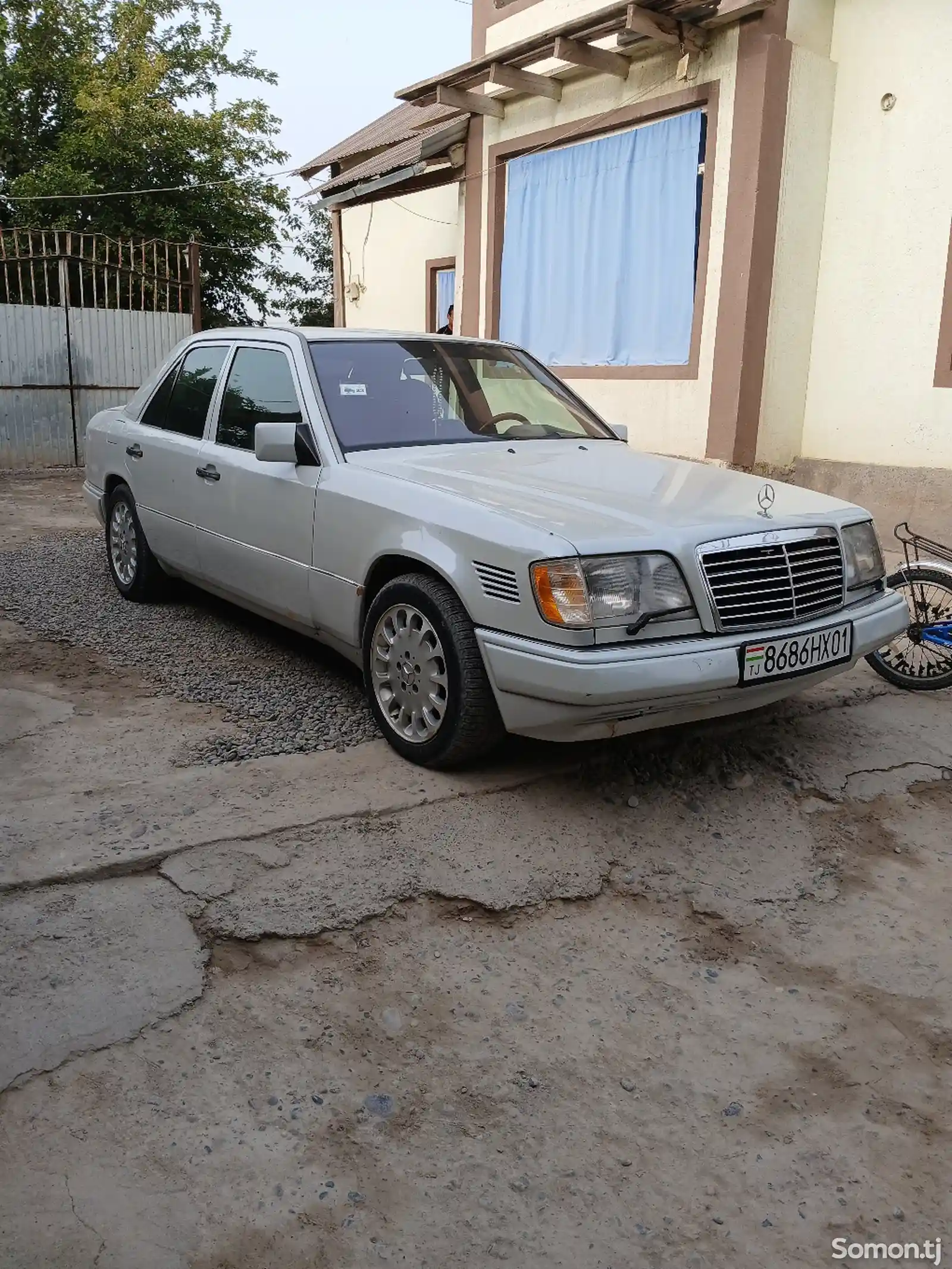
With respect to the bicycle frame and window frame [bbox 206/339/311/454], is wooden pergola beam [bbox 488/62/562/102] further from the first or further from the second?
the bicycle frame

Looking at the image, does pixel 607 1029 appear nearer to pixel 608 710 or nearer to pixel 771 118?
pixel 608 710

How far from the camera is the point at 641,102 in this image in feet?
30.3

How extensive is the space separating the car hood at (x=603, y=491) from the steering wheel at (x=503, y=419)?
187mm

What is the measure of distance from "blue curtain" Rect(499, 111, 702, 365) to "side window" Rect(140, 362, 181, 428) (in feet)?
16.0

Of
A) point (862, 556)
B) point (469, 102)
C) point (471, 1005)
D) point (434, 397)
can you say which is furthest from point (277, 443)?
point (469, 102)

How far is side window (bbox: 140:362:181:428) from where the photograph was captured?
581 centimetres

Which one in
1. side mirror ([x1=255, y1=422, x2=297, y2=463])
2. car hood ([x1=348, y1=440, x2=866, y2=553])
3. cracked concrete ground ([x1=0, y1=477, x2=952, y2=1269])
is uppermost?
side mirror ([x1=255, y1=422, x2=297, y2=463])

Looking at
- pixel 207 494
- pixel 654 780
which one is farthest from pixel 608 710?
pixel 207 494

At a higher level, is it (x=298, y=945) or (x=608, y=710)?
(x=608, y=710)

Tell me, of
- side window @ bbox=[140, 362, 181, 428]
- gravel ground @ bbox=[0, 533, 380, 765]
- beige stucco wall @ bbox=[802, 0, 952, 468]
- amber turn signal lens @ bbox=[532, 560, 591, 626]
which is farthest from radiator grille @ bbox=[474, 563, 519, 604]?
beige stucco wall @ bbox=[802, 0, 952, 468]

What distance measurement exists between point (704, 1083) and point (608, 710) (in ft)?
4.04

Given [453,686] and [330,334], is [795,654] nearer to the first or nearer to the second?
[453,686]

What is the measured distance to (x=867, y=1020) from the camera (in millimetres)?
2559

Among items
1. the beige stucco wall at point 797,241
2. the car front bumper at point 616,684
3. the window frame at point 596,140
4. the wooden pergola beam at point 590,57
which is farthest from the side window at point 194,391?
the wooden pergola beam at point 590,57
